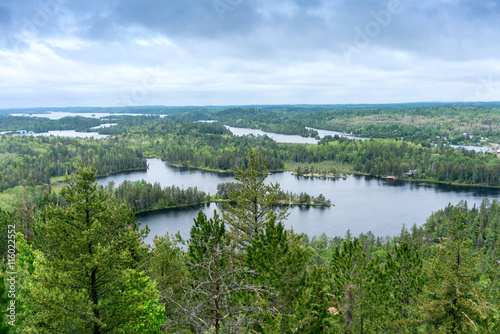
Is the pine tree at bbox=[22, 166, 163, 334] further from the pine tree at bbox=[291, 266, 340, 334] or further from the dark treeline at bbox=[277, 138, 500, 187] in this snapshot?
the dark treeline at bbox=[277, 138, 500, 187]

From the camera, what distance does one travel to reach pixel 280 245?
16125 millimetres

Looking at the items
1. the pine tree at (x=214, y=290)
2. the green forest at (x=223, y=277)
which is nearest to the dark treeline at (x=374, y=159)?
the green forest at (x=223, y=277)

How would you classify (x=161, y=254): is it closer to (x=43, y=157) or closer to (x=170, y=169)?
(x=170, y=169)

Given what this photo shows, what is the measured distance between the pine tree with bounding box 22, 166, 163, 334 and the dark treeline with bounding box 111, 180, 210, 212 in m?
83.1

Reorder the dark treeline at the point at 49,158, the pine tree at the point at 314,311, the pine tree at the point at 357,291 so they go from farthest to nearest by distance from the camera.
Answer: the dark treeline at the point at 49,158, the pine tree at the point at 357,291, the pine tree at the point at 314,311

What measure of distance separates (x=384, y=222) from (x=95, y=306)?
81.3m

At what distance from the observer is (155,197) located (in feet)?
320

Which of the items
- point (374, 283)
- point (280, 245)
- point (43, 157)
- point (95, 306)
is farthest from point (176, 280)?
point (43, 157)

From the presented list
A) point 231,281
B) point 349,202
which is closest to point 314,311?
point 231,281

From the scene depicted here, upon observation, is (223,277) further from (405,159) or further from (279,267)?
(405,159)

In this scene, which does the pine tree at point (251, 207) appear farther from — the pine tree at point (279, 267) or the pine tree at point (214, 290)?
the pine tree at point (279, 267)

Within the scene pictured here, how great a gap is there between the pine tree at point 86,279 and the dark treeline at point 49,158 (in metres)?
121

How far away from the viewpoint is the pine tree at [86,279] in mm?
10766

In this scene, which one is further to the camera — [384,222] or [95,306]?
[384,222]
